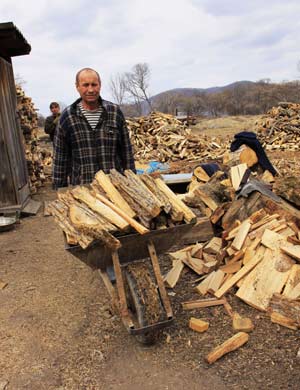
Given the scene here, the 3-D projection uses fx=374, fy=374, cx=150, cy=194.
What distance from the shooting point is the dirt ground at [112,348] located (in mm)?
2801

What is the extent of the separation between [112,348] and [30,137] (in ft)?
26.9

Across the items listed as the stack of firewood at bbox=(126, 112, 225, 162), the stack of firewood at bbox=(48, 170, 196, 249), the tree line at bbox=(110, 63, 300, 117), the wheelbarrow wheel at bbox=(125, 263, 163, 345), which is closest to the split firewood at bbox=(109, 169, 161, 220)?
the stack of firewood at bbox=(48, 170, 196, 249)

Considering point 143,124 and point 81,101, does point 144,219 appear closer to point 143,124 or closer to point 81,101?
point 81,101

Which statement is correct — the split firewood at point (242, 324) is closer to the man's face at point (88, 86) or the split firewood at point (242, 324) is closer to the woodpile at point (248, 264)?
the woodpile at point (248, 264)

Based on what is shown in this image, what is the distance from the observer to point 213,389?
2668 mm

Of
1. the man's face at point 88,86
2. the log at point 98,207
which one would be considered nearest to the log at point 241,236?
the log at point 98,207

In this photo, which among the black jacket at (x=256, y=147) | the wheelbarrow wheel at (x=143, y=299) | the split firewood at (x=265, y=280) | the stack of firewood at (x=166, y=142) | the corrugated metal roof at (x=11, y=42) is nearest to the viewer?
the wheelbarrow wheel at (x=143, y=299)

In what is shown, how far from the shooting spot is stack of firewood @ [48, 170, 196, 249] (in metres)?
2.70

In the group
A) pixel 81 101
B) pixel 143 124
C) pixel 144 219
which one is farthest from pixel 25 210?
pixel 143 124

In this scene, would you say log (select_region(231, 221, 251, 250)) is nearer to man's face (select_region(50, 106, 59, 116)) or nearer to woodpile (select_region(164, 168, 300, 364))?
woodpile (select_region(164, 168, 300, 364))

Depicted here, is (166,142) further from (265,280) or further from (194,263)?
(265,280)

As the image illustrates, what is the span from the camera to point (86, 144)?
395 centimetres

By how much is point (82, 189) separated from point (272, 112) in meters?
18.2

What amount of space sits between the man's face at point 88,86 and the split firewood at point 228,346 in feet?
8.42
